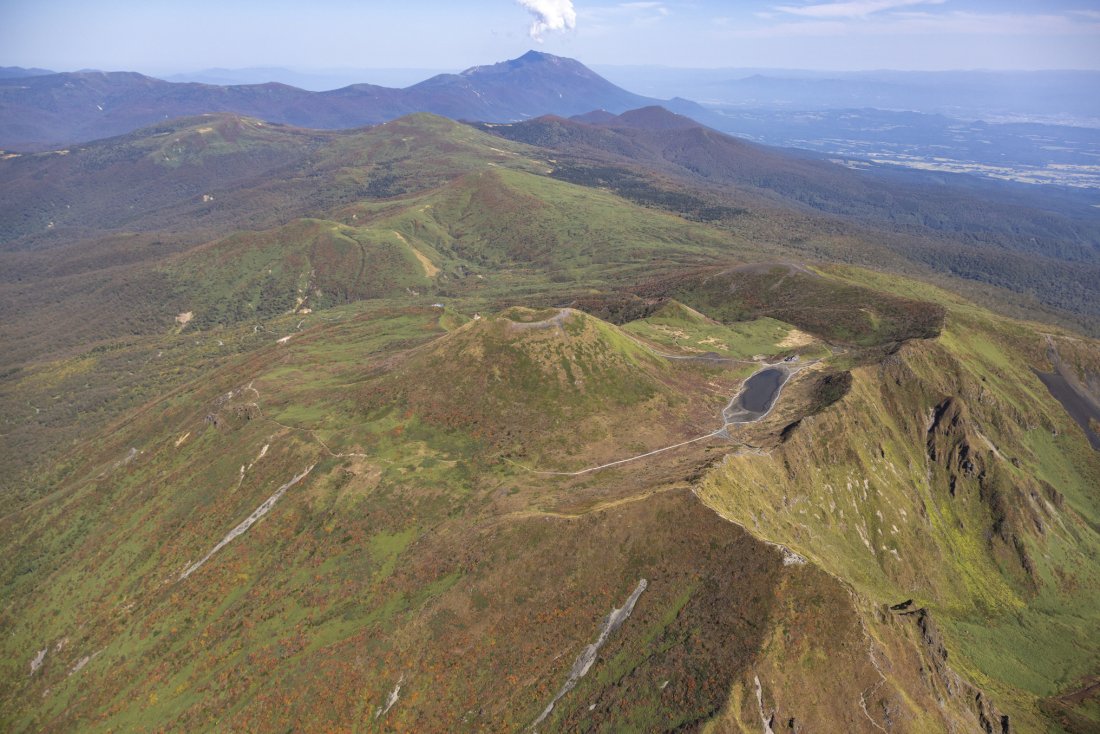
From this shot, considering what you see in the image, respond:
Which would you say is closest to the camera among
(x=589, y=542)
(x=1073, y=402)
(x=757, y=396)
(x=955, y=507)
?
(x=589, y=542)

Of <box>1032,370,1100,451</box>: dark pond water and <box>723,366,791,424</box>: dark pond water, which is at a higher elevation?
<box>723,366,791,424</box>: dark pond water

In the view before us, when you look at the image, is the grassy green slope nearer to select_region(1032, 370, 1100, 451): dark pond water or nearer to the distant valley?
the distant valley

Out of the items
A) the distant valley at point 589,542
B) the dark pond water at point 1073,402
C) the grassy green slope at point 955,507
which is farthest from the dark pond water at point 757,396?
the dark pond water at point 1073,402

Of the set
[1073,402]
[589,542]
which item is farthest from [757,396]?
[1073,402]

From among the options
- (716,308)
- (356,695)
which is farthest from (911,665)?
(716,308)

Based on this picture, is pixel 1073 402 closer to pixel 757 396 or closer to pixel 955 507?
pixel 955 507

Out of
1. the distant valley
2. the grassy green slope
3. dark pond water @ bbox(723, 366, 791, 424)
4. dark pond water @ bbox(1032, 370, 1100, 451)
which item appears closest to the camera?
the distant valley

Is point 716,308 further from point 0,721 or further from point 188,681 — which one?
point 0,721

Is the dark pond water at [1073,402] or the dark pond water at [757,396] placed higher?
the dark pond water at [757,396]

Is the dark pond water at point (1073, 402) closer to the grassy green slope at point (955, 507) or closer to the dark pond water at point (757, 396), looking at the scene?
the grassy green slope at point (955, 507)

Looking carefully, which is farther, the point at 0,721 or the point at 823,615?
the point at 0,721

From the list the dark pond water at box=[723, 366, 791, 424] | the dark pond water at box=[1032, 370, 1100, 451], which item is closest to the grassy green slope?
the dark pond water at box=[1032, 370, 1100, 451]
